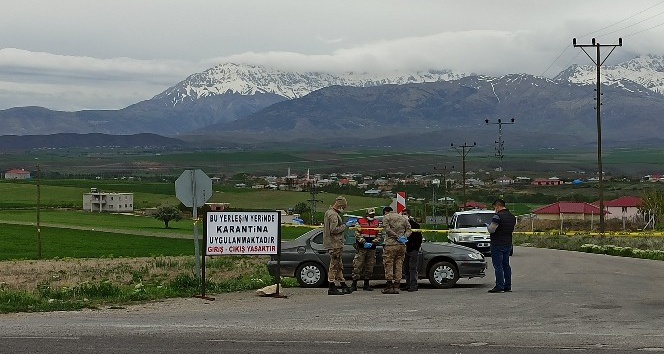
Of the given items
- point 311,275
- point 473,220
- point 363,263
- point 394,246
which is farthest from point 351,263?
point 473,220

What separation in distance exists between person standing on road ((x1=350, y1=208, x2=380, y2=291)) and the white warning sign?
1.82 metres

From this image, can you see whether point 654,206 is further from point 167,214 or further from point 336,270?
point 336,270

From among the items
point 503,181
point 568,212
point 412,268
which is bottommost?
point 568,212

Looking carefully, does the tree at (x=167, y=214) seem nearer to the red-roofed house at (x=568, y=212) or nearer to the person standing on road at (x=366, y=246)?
the red-roofed house at (x=568, y=212)

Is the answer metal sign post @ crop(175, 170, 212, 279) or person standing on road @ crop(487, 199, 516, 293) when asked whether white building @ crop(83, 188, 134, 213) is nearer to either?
metal sign post @ crop(175, 170, 212, 279)

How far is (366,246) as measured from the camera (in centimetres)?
2103

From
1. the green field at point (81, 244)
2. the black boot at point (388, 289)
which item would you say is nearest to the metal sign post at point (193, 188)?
the black boot at point (388, 289)

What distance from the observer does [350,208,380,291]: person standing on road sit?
21.0 meters

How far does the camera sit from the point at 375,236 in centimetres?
2123

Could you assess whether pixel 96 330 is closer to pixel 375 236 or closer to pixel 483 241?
pixel 375 236

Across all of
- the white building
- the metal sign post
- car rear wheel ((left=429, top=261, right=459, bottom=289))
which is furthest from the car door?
the white building

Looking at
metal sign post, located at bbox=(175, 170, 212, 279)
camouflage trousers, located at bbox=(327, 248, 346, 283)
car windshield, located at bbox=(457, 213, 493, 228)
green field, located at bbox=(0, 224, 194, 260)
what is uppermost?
metal sign post, located at bbox=(175, 170, 212, 279)

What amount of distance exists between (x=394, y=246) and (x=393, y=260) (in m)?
0.29

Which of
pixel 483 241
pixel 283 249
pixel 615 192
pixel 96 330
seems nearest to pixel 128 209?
pixel 615 192
